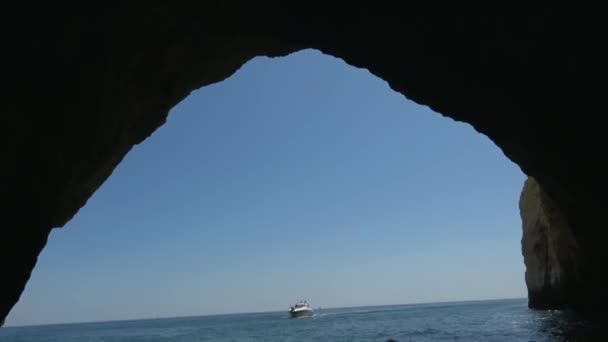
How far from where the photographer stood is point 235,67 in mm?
13742

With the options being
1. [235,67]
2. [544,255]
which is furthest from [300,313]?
[235,67]

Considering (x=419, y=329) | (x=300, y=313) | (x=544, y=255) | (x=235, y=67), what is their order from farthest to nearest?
1. (x=300, y=313)
2. (x=544, y=255)
3. (x=419, y=329)
4. (x=235, y=67)

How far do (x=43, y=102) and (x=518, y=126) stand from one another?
11.3 m

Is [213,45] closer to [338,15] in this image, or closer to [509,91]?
[338,15]

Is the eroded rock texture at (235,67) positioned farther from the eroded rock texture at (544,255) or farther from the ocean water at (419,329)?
the eroded rock texture at (544,255)

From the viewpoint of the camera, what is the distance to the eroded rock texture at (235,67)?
328 inches

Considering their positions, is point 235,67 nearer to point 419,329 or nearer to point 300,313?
point 419,329

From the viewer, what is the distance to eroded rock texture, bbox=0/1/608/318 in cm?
833

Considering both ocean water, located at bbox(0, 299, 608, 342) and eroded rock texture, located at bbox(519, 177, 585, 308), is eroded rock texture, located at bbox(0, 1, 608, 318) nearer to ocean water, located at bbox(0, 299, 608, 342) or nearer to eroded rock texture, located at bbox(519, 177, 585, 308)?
ocean water, located at bbox(0, 299, 608, 342)

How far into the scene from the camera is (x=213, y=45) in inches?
471

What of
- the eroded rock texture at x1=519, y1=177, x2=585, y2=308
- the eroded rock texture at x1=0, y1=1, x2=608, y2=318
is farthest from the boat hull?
the eroded rock texture at x1=0, y1=1, x2=608, y2=318

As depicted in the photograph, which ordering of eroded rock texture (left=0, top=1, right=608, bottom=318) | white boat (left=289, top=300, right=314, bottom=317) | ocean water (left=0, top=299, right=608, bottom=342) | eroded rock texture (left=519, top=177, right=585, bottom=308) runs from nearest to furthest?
eroded rock texture (left=0, top=1, right=608, bottom=318) → ocean water (left=0, top=299, right=608, bottom=342) → eroded rock texture (left=519, top=177, right=585, bottom=308) → white boat (left=289, top=300, right=314, bottom=317)

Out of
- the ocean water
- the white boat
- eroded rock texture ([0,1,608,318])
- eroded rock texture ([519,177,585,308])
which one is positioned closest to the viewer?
eroded rock texture ([0,1,608,318])

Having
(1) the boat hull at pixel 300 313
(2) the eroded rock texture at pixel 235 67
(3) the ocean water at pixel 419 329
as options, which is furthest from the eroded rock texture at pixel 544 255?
(1) the boat hull at pixel 300 313
